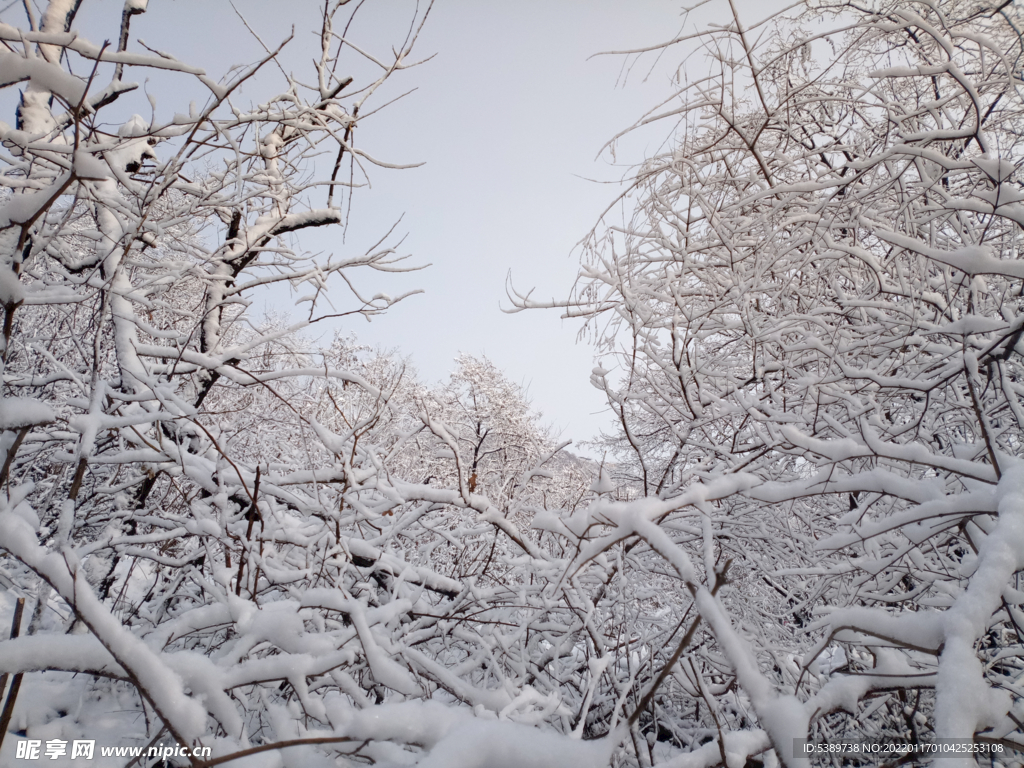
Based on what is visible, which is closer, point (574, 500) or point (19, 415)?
point (19, 415)

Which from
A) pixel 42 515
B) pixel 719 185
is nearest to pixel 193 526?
pixel 42 515

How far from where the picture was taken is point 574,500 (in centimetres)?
220

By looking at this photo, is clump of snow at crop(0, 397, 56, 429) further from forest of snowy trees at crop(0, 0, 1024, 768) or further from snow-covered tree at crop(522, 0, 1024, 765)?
snow-covered tree at crop(522, 0, 1024, 765)

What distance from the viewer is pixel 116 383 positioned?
2.58 m

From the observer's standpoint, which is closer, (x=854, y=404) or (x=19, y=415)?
(x=19, y=415)

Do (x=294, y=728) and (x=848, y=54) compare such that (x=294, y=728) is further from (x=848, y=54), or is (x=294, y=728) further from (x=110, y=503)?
(x=848, y=54)

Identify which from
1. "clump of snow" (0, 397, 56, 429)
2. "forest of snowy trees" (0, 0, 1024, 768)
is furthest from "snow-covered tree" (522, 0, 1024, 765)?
"clump of snow" (0, 397, 56, 429)

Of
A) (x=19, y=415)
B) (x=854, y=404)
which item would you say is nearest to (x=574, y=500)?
(x=854, y=404)

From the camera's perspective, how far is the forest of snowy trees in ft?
2.33

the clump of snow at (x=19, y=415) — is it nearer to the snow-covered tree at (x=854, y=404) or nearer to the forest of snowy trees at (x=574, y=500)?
the forest of snowy trees at (x=574, y=500)

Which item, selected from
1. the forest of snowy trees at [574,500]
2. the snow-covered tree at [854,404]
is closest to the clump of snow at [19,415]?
the forest of snowy trees at [574,500]

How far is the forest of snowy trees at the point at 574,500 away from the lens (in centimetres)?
71

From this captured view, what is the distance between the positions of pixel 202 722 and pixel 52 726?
2.11 m

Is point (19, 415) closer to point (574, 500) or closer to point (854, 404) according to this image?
point (574, 500)
